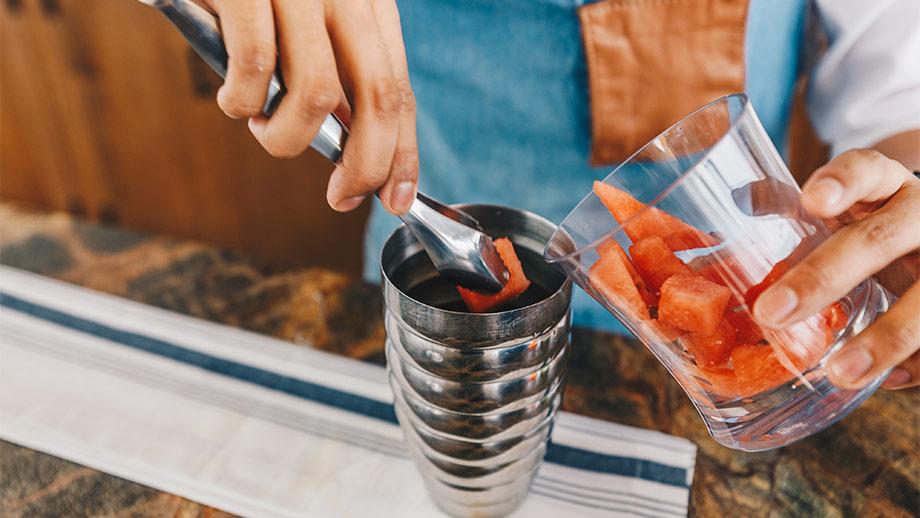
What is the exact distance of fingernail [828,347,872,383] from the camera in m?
0.46

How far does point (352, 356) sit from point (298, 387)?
0.24ft

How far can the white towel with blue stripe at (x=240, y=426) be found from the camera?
0.66 m

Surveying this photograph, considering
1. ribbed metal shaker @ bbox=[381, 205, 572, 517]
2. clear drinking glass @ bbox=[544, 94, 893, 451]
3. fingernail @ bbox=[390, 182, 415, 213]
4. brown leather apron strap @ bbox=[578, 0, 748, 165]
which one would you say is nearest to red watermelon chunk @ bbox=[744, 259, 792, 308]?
clear drinking glass @ bbox=[544, 94, 893, 451]

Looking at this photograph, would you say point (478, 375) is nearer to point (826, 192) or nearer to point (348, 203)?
point (348, 203)

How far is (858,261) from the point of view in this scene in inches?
18.4

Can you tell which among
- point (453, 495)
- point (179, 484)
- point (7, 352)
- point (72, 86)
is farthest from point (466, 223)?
point (72, 86)

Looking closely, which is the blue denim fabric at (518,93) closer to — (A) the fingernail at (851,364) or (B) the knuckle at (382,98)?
(B) the knuckle at (382,98)

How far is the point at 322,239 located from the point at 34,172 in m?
0.91

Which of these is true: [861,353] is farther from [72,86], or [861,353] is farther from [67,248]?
[72,86]

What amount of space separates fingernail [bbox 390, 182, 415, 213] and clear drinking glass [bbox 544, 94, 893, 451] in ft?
0.37

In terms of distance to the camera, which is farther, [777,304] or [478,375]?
[478,375]

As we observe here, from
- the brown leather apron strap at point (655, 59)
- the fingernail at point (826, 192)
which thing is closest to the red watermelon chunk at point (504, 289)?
the fingernail at point (826, 192)

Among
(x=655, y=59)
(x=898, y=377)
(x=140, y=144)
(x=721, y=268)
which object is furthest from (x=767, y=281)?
(x=140, y=144)

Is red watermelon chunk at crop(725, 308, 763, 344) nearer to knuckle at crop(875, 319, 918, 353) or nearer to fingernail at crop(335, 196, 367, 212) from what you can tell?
knuckle at crop(875, 319, 918, 353)
